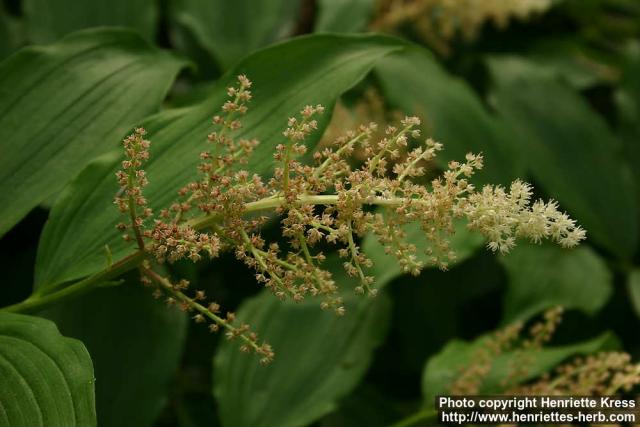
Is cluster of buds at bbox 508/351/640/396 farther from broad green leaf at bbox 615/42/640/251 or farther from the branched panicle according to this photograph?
broad green leaf at bbox 615/42/640/251

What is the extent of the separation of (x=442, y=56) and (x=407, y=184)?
137 centimetres

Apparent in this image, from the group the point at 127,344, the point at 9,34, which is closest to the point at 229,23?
the point at 9,34

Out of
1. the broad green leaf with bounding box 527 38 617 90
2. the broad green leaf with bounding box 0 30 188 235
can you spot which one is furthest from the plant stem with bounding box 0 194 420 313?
the broad green leaf with bounding box 527 38 617 90

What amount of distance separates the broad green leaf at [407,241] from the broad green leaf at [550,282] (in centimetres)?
21

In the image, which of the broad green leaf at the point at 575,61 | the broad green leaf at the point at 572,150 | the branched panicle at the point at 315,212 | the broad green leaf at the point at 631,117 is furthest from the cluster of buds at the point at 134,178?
the broad green leaf at the point at 575,61

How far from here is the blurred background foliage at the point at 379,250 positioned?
4.05 ft

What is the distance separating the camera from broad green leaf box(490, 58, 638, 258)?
1.82 metres

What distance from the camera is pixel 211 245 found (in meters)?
0.80

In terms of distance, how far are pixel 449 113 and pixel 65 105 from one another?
0.85m

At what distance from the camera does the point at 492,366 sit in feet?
4.50

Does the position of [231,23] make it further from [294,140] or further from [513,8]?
[294,140]

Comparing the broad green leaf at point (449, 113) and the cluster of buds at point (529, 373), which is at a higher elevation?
the broad green leaf at point (449, 113)

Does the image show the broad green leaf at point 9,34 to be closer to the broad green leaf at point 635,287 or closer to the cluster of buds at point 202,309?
the cluster of buds at point 202,309

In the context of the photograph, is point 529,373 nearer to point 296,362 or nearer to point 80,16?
point 296,362
